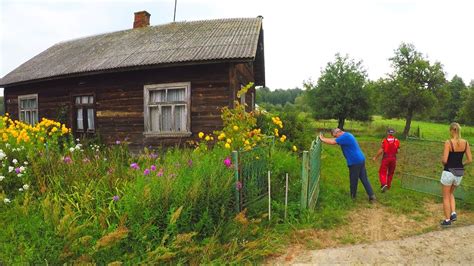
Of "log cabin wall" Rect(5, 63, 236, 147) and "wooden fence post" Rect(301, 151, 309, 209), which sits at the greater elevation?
→ "log cabin wall" Rect(5, 63, 236, 147)

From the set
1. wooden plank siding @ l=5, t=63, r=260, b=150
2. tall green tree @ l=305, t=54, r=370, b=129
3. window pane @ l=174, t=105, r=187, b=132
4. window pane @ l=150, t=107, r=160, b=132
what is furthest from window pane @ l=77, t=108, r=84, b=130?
tall green tree @ l=305, t=54, r=370, b=129

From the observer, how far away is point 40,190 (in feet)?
14.7

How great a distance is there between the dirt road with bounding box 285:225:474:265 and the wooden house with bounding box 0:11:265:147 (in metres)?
5.60

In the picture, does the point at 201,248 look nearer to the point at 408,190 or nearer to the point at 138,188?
the point at 138,188

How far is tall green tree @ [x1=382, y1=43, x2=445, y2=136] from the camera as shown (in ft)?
83.4

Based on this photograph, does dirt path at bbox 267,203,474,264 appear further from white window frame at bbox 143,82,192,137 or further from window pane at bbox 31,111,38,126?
window pane at bbox 31,111,38,126

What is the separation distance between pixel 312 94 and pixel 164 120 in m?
23.7

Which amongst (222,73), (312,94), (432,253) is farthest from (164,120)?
(312,94)

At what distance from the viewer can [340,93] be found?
2911 centimetres

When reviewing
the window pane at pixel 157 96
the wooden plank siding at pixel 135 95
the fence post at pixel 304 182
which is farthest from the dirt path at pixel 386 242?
the window pane at pixel 157 96

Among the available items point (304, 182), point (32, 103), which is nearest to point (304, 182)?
point (304, 182)

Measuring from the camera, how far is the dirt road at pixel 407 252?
3.87 metres

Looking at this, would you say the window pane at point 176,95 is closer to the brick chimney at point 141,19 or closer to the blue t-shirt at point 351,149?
the blue t-shirt at point 351,149

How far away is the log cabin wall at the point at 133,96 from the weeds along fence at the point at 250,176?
4187mm
